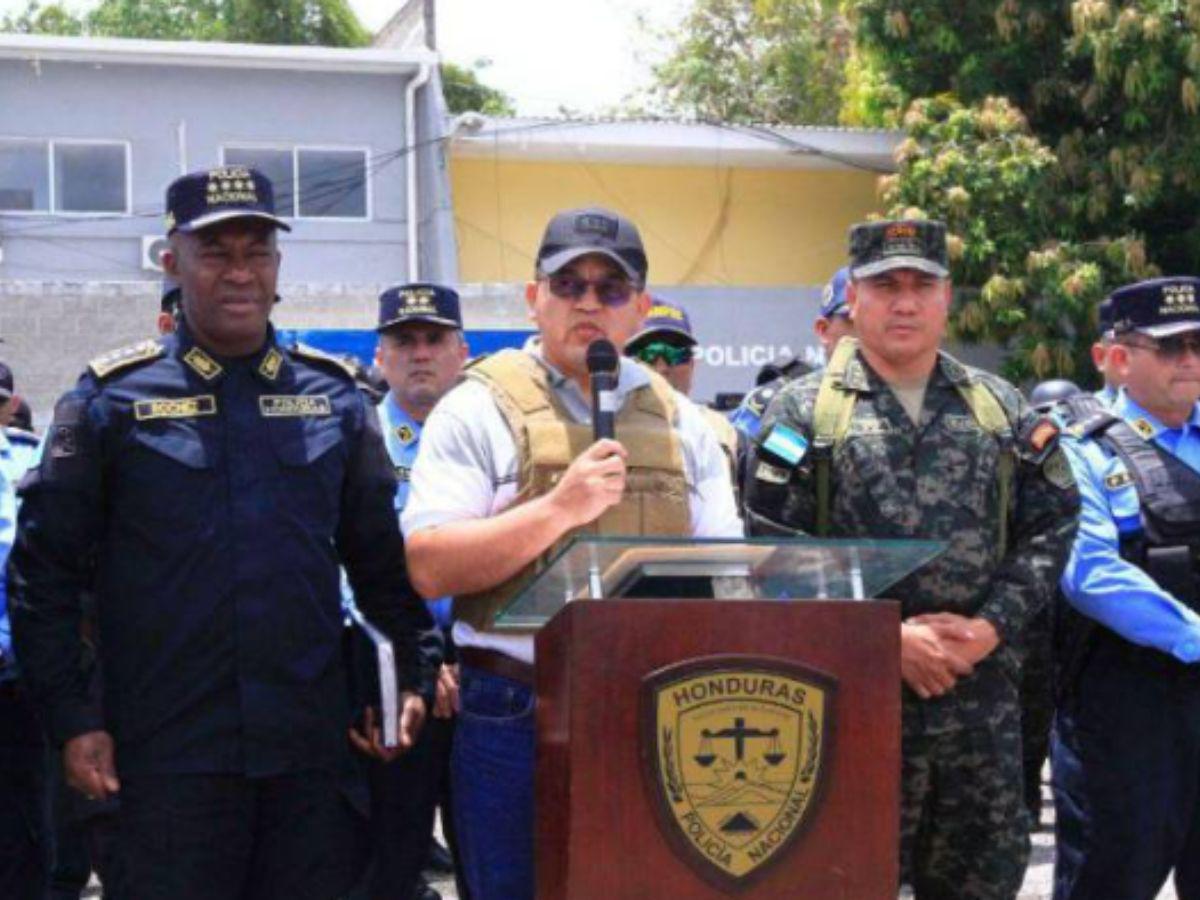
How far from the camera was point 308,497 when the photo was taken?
13.7 ft

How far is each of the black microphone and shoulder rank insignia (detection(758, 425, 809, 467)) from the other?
0.83m

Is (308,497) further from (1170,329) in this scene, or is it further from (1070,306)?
(1070,306)

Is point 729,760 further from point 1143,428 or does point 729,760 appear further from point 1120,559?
point 1143,428

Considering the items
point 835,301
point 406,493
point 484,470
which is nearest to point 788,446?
point 484,470

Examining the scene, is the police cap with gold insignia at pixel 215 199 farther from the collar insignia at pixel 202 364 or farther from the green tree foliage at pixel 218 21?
the green tree foliage at pixel 218 21

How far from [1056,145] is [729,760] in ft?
61.8

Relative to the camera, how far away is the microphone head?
3.87 metres

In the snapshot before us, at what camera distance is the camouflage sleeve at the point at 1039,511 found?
471 centimetres

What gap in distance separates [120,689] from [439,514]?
Result: 747 mm

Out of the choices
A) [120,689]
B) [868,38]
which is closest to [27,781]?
[120,689]

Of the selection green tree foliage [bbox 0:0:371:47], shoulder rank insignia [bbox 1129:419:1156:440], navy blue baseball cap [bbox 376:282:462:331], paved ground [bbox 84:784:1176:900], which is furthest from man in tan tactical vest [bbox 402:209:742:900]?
green tree foliage [bbox 0:0:371:47]

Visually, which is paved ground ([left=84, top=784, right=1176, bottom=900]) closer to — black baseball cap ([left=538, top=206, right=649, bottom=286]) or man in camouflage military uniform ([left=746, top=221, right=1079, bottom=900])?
man in camouflage military uniform ([left=746, top=221, right=1079, bottom=900])

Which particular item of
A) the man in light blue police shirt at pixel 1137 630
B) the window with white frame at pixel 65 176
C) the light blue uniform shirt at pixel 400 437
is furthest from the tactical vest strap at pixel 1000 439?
the window with white frame at pixel 65 176

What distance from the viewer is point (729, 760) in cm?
349
